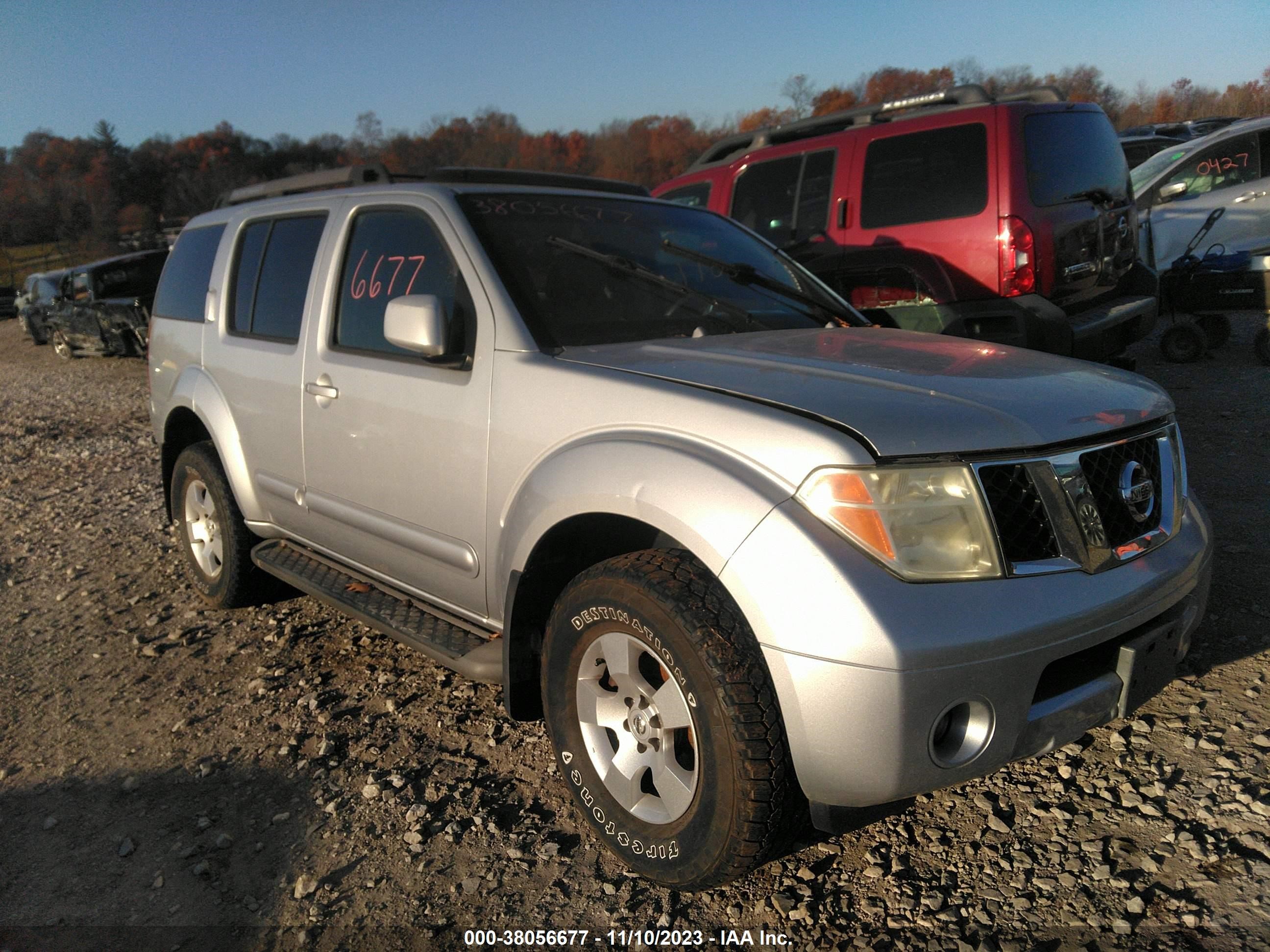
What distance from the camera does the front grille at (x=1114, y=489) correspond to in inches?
90.1

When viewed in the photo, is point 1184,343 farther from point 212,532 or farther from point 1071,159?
point 212,532

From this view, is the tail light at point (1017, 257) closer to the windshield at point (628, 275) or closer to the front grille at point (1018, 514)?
the windshield at point (628, 275)

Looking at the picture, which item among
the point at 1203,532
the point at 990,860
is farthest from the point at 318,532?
the point at 1203,532

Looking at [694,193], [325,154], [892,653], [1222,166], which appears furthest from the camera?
[325,154]

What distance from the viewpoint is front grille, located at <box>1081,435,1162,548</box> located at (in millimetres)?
2289

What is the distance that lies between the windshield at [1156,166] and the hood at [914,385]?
937cm

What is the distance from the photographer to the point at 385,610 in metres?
3.33

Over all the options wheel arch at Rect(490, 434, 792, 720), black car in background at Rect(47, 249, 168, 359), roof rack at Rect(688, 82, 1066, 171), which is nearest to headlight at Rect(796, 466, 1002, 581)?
wheel arch at Rect(490, 434, 792, 720)

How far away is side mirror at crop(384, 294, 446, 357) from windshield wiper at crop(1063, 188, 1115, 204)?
440 cm

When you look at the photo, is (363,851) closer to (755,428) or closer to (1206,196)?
(755,428)

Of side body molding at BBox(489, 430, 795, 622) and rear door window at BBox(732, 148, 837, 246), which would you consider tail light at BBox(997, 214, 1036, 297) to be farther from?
side body molding at BBox(489, 430, 795, 622)

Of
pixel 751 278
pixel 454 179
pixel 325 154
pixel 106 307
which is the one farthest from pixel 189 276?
pixel 325 154

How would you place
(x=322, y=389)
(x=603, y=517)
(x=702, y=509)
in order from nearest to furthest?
1. (x=702, y=509)
2. (x=603, y=517)
3. (x=322, y=389)

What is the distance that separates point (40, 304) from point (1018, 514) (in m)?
22.7
